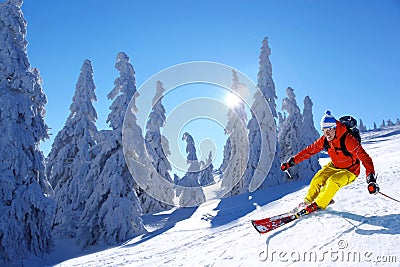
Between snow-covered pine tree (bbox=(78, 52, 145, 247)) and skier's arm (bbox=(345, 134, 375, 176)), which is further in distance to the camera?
snow-covered pine tree (bbox=(78, 52, 145, 247))

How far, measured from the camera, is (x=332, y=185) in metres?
5.75

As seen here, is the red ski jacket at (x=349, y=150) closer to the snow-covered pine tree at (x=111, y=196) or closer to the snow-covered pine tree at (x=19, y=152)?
the snow-covered pine tree at (x=19, y=152)

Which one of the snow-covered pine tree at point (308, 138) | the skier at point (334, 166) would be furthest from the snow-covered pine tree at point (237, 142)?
the skier at point (334, 166)

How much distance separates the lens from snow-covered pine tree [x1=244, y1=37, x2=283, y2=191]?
28.3m

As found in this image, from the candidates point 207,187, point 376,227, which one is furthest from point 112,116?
point 207,187

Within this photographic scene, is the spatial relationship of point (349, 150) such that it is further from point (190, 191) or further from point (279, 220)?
point (190, 191)

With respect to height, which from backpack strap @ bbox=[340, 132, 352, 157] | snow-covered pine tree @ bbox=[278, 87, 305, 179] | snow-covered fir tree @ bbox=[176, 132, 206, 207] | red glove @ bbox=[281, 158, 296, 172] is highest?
snow-covered pine tree @ bbox=[278, 87, 305, 179]

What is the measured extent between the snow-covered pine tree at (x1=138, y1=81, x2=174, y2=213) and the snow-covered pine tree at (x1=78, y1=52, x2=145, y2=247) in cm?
753

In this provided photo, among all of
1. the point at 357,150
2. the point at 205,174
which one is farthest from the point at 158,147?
the point at 357,150

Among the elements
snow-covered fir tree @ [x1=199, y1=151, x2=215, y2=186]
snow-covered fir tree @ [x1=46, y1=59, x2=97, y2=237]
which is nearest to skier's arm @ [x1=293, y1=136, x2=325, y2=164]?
snow-covered fir tree @ [x1=46, y1=59, x2=97, y2=237]

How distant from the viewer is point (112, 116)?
871 inches

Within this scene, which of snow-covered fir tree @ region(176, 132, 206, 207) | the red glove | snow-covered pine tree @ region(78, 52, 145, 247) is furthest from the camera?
snow-covered fir tree @ region(176, 132, 206, 207)

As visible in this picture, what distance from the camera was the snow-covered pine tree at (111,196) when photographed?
19375 mm

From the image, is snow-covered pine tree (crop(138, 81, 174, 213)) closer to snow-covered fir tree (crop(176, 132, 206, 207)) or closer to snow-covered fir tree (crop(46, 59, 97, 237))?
snow-covered fir tree (crop(176, 132, 206, 207))
